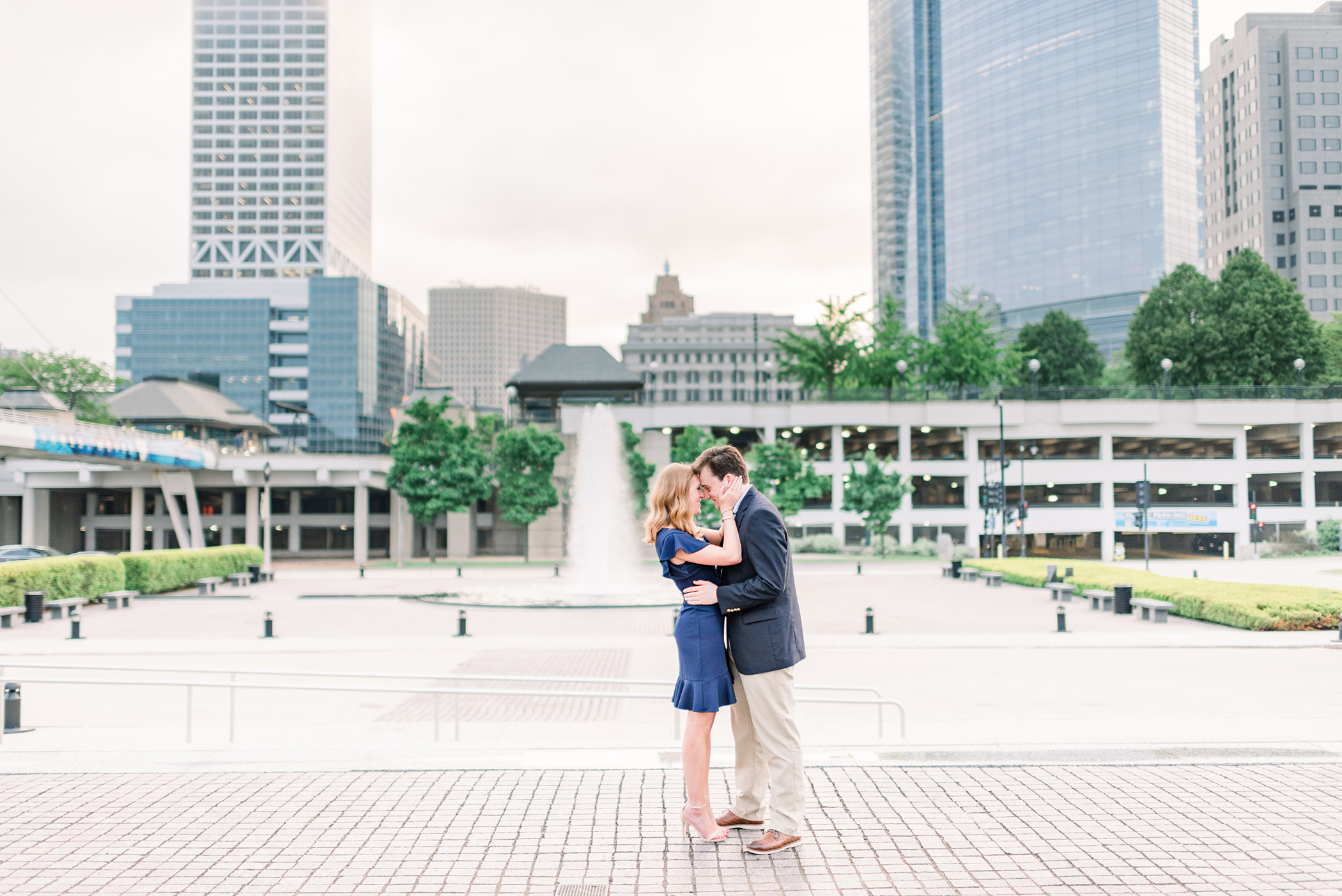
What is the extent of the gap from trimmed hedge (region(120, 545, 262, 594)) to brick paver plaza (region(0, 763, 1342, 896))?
26.3 metres

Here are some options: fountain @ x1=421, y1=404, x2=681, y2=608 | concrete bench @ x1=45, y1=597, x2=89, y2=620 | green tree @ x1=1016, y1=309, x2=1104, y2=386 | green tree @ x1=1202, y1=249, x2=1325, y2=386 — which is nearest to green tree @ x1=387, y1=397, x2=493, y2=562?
fountain @ x1=421, y1=404, x2=681, y2=608

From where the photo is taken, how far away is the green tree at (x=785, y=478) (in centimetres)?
5075

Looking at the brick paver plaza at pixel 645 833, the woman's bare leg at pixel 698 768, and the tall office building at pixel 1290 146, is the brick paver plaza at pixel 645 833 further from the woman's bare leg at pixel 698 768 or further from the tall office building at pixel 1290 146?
the tall office building at pixel 1290 146

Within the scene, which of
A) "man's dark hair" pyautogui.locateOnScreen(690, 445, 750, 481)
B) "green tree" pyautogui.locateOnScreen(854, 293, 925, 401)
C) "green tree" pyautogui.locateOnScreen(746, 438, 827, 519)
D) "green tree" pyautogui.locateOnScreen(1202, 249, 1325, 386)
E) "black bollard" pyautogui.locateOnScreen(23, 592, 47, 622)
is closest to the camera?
"man's dark hair" pyautogui.locateOnScreen(690, 445, 750, 481)

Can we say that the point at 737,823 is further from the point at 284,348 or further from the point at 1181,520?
the point at 284,348

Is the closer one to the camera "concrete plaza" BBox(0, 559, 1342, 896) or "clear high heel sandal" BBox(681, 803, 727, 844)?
"concrete plaza" BBox(0, 559, 1342, 896)

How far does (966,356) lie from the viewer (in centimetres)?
7238

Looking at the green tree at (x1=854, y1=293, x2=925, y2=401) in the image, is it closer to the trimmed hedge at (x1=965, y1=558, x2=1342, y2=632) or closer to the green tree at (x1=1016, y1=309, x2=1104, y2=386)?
the green tree at (x1=1016, y1=309, x2=1104, y2=386)

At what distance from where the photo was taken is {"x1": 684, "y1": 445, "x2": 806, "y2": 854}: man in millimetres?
4875

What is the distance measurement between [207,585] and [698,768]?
3176cm

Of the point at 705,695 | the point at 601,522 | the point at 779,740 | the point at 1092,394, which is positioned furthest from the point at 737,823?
the point at 1092,394

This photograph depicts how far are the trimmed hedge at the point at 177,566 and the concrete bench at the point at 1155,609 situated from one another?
104ft

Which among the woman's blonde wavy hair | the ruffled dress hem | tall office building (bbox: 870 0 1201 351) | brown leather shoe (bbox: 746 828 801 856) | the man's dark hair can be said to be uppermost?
tall office building (bbox: 870 0 1201 351)

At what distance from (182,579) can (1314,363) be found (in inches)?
3137
